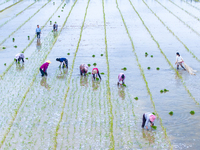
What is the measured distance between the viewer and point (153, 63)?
1834 centimetres

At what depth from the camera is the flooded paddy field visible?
1061 cm

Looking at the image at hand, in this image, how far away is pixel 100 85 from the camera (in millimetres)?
15094

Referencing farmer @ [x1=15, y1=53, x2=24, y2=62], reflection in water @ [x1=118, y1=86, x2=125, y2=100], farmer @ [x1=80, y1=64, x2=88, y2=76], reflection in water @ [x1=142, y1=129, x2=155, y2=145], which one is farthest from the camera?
farmer @ [x1=15, y1=53, x2=24, y2=62]

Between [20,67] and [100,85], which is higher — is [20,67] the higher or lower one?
the lower one

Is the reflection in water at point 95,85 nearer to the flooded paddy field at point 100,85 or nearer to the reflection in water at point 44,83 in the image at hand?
the flooded paddy field at point 100,85

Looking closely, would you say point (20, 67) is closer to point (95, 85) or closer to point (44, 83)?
point (44, 83)

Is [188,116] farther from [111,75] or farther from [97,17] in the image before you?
[97,17]

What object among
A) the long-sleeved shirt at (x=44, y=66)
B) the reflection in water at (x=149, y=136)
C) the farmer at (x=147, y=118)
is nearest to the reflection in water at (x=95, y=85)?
the long-sleeved shirt at (x=44, y=66)

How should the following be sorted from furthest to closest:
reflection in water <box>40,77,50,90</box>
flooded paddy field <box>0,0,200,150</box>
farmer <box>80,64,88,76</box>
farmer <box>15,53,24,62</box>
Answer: farmer <box>15,53,24,62</box> < farmer <box>80,64,88,76</box> < reflection in water <box>40,77,50,90</box> < flooded paddy field <box>0,0,200,150</box>

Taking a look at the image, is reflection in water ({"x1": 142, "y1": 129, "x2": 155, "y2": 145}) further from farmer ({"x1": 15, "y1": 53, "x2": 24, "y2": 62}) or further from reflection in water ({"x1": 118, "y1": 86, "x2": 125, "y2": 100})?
farmer ({"x1": 15, "y1": 53, "x2": 24, "y2": 62})

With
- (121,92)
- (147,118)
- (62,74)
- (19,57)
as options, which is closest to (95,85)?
(121,92)

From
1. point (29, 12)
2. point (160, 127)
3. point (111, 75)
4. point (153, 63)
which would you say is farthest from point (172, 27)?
point (160, 127)

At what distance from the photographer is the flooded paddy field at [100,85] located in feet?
34.8

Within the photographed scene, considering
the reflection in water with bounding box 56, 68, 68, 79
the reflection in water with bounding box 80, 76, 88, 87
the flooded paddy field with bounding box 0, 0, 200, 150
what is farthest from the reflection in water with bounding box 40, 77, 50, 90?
the reflection in water with bounding box 80, 76, 88, 87
